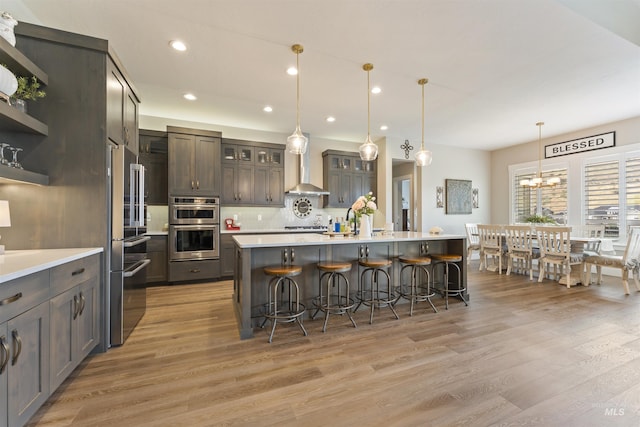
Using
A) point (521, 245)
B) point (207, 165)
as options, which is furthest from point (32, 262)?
point (521, 245)

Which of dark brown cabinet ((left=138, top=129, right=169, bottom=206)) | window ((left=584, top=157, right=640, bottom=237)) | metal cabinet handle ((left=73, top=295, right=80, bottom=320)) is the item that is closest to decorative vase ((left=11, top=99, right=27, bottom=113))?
metal cabinet handle ((left=73, top=295, right=80, bottom=320))

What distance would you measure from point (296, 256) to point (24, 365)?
6.75 feet

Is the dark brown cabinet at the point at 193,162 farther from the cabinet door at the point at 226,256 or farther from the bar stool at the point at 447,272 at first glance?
the bar stool at the point at 447,272

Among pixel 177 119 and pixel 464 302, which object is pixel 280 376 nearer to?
pixel 464 302

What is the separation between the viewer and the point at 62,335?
5.69ft

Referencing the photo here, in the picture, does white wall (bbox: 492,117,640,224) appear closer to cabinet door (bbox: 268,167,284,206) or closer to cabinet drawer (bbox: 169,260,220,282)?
cabinet door (bbox: 268,167,284,206)

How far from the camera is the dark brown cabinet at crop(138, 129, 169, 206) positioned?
480 cm

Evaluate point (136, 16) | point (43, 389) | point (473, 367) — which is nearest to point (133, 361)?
point (43, 389)

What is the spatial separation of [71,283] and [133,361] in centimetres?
80

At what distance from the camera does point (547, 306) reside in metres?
3.45

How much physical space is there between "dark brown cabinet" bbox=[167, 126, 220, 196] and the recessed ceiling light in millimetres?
1968

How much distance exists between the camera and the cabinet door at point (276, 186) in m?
5.56

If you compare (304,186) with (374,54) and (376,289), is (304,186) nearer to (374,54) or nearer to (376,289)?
(376,289)

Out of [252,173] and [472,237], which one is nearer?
[252,173]
